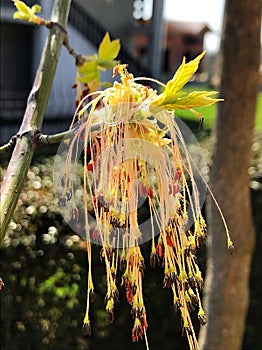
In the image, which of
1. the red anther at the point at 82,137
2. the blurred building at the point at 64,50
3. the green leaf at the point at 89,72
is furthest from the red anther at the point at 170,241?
the blurred building at the point at 64,50

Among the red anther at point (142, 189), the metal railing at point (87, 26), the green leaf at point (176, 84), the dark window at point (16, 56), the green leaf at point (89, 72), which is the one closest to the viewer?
the green leaf at point (176, 84)

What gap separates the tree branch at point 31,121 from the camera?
73cm

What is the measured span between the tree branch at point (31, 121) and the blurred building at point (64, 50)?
4850mm

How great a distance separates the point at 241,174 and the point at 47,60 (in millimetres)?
1422

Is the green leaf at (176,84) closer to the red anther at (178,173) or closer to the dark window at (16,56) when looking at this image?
the red anther at (178,173)

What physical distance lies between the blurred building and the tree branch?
191 inches

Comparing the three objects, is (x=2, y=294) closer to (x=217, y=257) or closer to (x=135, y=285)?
(x=217, y=257)

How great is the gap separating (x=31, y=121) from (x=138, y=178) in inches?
7.1

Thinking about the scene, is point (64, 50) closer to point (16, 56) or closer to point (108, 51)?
point (16, 56)

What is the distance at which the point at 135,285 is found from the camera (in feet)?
2.32

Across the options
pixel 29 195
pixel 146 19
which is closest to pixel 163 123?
pixel 29 195

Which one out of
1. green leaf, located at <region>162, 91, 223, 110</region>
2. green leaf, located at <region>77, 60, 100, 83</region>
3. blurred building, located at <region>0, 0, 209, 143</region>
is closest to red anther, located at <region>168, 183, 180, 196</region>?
green leaf, located at <region>162, 91, 223, 110</region>

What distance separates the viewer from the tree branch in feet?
2.39

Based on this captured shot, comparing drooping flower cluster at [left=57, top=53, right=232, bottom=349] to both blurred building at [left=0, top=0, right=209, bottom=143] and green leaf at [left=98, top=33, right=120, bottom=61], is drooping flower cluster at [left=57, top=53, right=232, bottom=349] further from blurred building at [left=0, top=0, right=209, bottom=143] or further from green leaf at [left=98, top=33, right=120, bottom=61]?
blurred building at [left=0, top=0, right=209, bottom=143]
